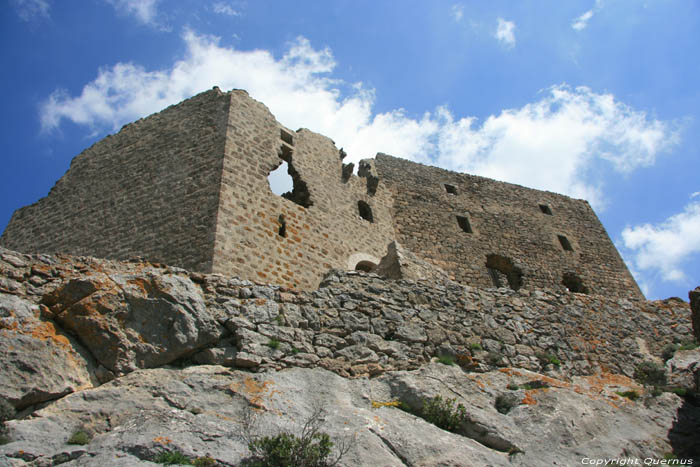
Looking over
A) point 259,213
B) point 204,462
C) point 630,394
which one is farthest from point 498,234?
point 204,462

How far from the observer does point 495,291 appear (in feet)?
33.8

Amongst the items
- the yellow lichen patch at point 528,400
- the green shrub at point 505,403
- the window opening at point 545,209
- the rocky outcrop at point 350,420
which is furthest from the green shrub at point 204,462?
the window opening at point 545,209

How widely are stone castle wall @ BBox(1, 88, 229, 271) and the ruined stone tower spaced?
33 mm

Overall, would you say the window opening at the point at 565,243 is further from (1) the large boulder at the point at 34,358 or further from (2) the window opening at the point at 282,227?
(1) the large boulder at the point at 34,358

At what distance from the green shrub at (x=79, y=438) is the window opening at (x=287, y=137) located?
9.76 metres

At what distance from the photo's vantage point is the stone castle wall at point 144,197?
10539mm

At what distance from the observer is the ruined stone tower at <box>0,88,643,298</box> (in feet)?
34.9

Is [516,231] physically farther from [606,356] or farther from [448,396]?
[448,396]

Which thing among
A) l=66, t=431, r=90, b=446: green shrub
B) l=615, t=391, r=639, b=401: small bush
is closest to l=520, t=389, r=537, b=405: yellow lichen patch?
l=615, t=391, r=639, b=401: small bush

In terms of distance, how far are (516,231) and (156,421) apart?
15.5m

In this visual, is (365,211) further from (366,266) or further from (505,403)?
(505,403)

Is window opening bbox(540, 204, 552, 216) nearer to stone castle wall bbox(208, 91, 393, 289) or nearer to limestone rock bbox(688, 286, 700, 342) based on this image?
stone castle wall bbox(208, 91, 393, 289)

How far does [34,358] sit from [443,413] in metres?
4.76

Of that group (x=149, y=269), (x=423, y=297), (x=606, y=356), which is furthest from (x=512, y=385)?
(x=149, y=269)
